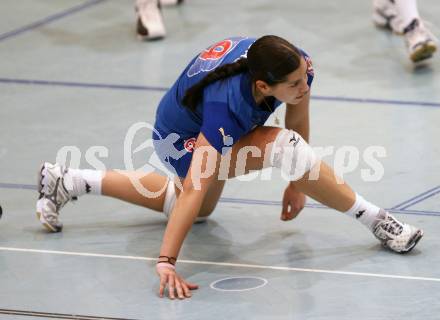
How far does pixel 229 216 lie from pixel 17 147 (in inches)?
41.5

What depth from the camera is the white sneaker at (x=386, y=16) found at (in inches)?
207

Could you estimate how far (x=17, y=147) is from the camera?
4082mm

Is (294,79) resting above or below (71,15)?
above

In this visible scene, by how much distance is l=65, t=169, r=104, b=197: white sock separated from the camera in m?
3.35

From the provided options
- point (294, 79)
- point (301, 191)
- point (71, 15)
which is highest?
point (294, 79)

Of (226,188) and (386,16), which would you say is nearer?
(226,188)

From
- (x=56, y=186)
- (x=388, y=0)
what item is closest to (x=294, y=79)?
(x=56, y=186)

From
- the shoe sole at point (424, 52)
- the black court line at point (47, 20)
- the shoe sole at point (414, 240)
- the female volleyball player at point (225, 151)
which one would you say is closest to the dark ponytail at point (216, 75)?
the female volleyball player at point (225, 151)

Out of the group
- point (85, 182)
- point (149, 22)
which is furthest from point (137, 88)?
point (85, 182)

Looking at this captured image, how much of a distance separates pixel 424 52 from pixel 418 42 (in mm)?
55

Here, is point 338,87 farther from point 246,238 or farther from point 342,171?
point 246,238

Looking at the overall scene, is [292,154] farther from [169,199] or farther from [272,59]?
[169,199]

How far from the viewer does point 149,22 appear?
18.1ft

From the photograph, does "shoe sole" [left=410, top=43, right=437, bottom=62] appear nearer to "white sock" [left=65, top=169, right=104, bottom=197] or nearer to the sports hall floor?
the sports hall floor
